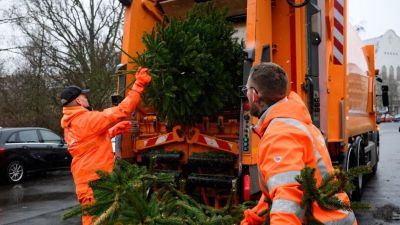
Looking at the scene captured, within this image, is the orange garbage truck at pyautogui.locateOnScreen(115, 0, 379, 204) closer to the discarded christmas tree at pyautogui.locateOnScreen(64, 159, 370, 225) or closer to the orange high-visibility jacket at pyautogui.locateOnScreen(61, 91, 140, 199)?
the orange high-visibility jacket at pyautogui.locateOnScreen(61, 91, 140, 199)

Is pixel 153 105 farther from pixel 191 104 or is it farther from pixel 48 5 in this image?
pixel 48 5

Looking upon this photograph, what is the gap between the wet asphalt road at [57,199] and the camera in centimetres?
693

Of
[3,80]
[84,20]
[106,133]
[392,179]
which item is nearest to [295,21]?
[106,133]

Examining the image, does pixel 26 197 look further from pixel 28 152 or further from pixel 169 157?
pixel 169 157

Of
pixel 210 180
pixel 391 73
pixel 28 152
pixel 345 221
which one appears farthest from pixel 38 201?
pixel 391 73

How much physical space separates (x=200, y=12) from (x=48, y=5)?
897 inches

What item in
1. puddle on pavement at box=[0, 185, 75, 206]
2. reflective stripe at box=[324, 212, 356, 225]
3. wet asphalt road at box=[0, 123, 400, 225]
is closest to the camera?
reflective stripe at box=[324, 212, 356, 225]

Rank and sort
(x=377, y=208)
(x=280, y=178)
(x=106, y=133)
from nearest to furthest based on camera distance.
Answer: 1. (x=280, y=178)
2. (x=106, y=133)
3. (x=377, y=208)

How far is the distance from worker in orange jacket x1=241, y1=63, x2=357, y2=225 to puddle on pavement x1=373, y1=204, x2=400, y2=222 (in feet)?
17.2

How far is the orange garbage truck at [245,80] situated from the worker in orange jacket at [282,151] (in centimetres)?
232

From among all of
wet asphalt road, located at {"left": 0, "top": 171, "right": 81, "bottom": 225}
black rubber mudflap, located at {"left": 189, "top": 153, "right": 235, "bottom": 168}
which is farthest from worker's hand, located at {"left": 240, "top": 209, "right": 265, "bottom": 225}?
wet asphalt road, located at {"left": 0, "top": 171, "right": 81, "bottom": 225}

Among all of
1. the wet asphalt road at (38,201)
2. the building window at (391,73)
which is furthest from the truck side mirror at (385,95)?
the building window at (391,73)

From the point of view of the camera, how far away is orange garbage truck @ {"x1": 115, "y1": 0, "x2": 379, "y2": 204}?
4453 millimetres

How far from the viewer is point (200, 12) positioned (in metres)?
5.02
